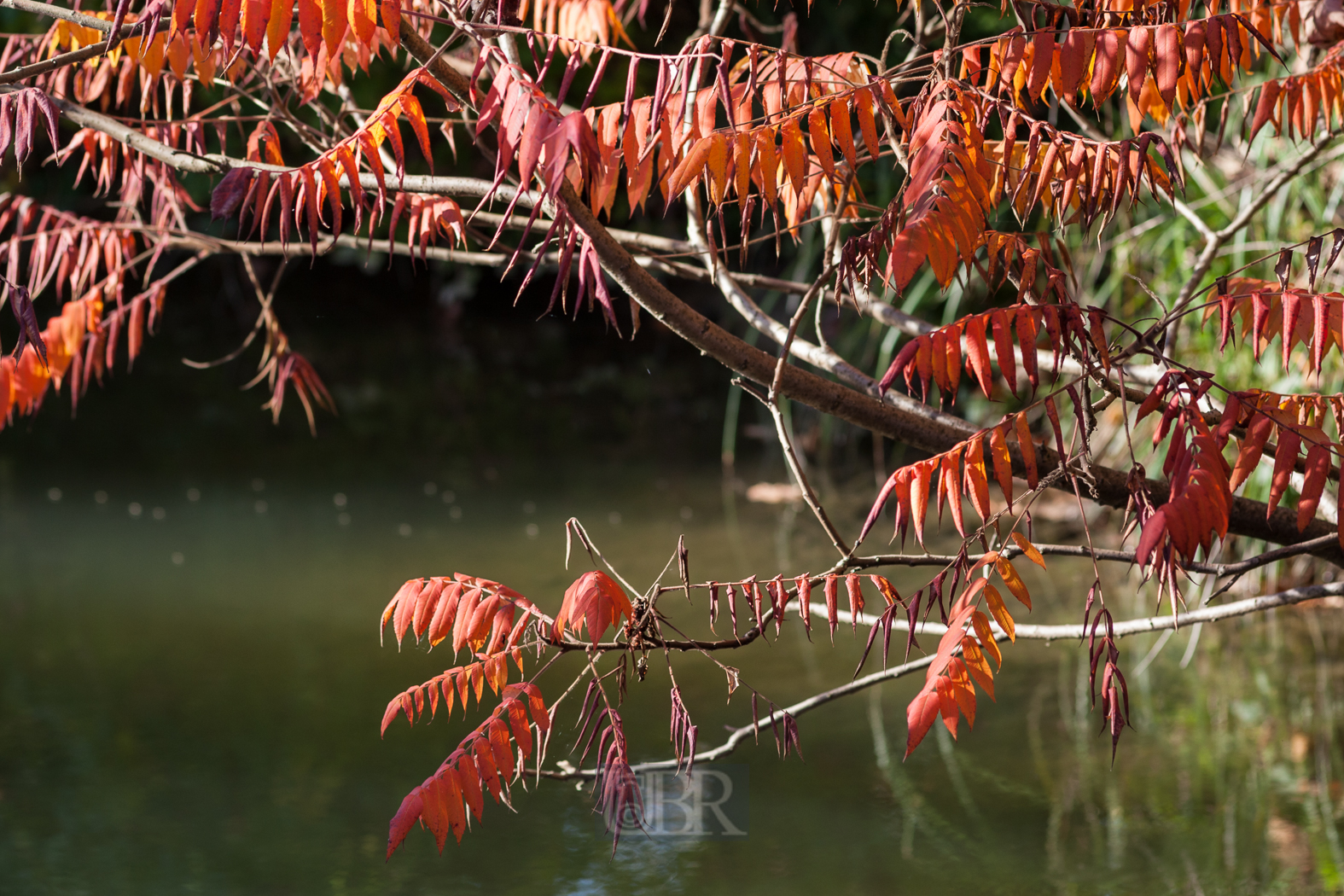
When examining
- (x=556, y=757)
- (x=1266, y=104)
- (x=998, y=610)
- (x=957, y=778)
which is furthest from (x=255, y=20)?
(x=957, y=778)

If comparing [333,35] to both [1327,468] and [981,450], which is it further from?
[1327,468]

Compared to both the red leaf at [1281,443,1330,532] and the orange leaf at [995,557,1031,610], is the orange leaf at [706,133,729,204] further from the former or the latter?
the red leaf at [1281,443,1330,532]

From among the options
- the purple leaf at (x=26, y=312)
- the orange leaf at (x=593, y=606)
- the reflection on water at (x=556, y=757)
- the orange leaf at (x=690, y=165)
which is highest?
the orange leaf at (x=690, y=165)

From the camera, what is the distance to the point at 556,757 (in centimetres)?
228

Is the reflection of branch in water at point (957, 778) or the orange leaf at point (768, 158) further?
the reflection of branch in water at point (957, 778)

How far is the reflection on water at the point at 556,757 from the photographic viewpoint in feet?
6.73

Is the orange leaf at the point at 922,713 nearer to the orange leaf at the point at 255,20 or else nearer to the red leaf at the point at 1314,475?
the red leaf at the point at 1314,475

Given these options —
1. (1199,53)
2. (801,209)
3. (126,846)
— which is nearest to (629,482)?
(126,846)

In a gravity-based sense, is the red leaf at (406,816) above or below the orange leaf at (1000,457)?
below

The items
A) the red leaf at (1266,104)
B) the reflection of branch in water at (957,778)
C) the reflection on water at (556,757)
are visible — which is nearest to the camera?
the red leaf at (1266,104)

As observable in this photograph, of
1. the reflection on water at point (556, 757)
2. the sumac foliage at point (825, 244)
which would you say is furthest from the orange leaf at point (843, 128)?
the reflection on water at point (556, 757)

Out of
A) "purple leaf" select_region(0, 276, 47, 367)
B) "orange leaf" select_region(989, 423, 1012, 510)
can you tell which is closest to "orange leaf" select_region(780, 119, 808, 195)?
"orange leaf" select_region(989, 423, 1012, 510)

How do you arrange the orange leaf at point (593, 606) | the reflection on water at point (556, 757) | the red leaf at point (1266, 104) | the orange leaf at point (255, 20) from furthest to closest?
1. the reflection on water at point (556, 757)
2. the red leaf at point (1266, 104)
3. the orange leaf at point (593, 606)
4. the orange leaf at point (255, 20)

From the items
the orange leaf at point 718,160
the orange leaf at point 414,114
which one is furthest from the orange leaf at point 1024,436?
the orange leaf at point 414,114
